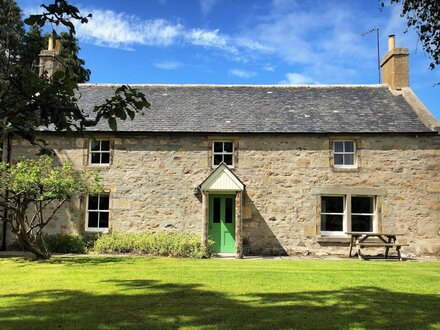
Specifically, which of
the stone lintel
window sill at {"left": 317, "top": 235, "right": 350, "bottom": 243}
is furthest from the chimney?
window sill at {"left": 317, "top": 235, "right": 350, "bottom": 243}

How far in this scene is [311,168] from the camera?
17016 mm

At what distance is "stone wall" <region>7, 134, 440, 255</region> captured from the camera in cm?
1664

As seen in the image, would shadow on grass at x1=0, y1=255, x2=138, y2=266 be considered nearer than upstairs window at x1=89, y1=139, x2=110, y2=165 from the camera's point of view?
Yes

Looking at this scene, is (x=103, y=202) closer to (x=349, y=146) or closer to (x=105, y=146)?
(x=105, y=146)

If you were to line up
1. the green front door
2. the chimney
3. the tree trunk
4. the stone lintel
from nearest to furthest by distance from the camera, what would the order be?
1. the tree trunk
2. the green front door
3. the stone lintel
4. the chimney

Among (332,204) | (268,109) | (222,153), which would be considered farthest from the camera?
(268,109)

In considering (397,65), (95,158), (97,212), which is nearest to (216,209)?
(97,212)

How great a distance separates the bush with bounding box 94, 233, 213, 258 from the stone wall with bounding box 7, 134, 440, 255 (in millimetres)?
577

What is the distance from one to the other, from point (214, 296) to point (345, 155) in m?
10.9

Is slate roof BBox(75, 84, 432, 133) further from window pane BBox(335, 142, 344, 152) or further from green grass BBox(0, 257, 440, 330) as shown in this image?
green grass BBox(0, 257, 440, 330)

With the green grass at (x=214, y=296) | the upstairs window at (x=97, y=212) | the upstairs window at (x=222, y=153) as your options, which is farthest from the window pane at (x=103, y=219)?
the upstairs window at (x=222, y=153)

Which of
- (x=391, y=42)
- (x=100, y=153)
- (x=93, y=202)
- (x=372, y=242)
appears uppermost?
(x=391, y=42)

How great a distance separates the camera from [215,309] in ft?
22.5

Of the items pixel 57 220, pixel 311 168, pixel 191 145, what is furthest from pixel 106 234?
pixel 311 168
